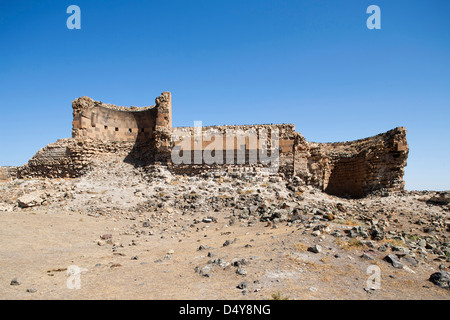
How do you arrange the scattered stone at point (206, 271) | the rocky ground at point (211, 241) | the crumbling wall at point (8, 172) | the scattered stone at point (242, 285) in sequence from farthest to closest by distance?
1. the crumbling wall at point (8, 172)
2. the scattered stone at point (206, 271)
3. the rocky ground at point (211, 241)
4. the scattered stone at point (242, 285)

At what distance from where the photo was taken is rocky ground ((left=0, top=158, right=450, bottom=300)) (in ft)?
16.2

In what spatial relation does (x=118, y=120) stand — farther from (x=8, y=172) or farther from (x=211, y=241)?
(x=211, y=241)

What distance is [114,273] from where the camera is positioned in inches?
225

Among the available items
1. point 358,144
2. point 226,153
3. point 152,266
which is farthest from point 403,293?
point 358,144

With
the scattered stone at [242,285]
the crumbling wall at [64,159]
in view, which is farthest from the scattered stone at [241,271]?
the crumbling wall at [64,159]

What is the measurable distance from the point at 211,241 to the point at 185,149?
26.4 ft

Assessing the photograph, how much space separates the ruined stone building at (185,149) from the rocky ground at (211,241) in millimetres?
1030

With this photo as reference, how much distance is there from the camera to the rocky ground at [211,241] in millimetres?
4926

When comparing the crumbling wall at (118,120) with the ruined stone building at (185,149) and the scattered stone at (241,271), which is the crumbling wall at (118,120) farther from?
the scattered stone at (241,271)

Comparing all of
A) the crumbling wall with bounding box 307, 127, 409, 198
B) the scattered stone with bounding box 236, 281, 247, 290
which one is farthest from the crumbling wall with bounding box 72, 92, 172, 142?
the scattered stone with bounding box 236, 281, 247, 290

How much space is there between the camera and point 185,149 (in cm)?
1537

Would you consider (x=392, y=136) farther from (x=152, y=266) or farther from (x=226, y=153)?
(x=152, y=266)

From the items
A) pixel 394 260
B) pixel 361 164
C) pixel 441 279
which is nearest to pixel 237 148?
pixel 361 164
